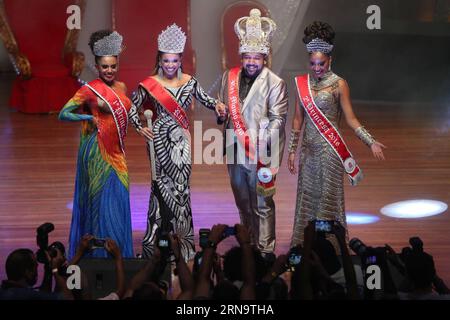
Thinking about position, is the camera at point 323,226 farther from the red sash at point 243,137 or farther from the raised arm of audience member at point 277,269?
the red sash at point 243,137

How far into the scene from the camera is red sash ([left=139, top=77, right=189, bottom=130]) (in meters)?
6.25

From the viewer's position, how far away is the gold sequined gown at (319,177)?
20.9 ft

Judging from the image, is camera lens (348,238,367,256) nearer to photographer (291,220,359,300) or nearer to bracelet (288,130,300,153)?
photographer (291,220,359,300)

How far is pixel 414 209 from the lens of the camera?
777 centimetres

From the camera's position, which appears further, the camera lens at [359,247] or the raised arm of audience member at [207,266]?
the camera lens at [359,247]

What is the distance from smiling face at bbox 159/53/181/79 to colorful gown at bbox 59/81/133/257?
0.28 meters

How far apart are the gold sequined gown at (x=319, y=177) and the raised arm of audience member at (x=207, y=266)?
133cm

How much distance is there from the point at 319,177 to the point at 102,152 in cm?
129

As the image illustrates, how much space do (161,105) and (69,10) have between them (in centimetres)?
480

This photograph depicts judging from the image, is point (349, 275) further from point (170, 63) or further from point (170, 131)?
point (170, 63)

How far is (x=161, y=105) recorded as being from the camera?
6.27m

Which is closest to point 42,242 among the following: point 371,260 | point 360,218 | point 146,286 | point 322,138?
point 146,286

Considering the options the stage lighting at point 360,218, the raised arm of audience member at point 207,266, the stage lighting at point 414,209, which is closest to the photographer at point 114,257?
the raised arm of audience member at point 207,266
